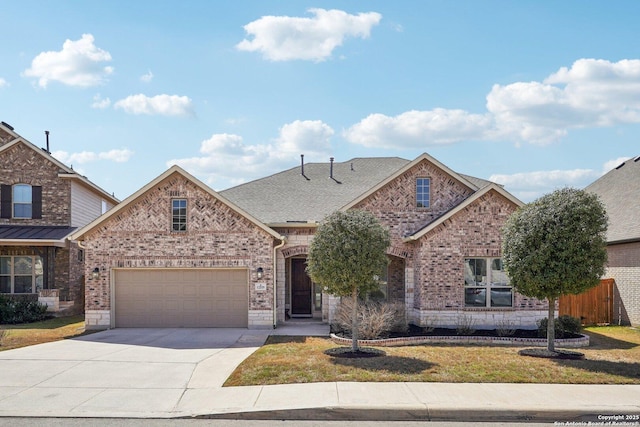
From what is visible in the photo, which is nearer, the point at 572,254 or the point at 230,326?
the point at 572,254

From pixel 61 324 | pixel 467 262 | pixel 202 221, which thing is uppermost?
pixel 202 221

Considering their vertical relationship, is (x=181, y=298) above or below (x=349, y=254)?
below

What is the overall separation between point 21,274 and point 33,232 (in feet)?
6.68

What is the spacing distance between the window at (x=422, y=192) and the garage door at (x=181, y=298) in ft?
21.6

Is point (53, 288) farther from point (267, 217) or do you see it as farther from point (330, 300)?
point (330, 300)

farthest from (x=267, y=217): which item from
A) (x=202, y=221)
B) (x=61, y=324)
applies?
(x=61, y=324)

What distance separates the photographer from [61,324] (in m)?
20.9

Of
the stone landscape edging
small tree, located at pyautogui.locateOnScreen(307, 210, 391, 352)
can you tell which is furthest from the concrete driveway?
the stone landscape edging

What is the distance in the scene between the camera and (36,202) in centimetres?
2406

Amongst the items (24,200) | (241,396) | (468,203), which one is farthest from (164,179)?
(241,396)

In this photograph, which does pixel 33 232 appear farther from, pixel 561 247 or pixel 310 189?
pixel 561 247

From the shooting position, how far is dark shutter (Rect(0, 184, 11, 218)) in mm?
23797

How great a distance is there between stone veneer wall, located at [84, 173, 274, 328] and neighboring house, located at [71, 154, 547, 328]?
3 centimetres

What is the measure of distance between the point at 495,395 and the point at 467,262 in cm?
911
